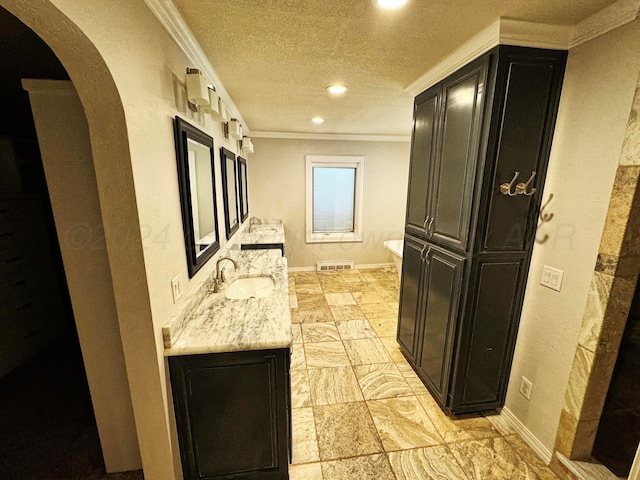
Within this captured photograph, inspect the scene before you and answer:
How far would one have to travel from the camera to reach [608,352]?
1.30 meters

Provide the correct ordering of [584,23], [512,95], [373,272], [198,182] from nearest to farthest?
[584,23] < [512,95] < [198,182] < [373,272]

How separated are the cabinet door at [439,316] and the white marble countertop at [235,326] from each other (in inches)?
42.3

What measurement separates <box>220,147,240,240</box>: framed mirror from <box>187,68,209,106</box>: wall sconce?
90cm

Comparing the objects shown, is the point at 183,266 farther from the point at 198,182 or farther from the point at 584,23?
the point at 584,23

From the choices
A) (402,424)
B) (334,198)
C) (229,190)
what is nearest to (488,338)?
(402,424)

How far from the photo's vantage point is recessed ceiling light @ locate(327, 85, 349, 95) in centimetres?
222

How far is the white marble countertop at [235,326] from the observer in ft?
4.01

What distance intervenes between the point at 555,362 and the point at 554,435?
1.36ft

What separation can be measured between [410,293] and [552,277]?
99cm

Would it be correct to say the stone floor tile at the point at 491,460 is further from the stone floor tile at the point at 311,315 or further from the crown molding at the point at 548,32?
the crown molding at the point at 548,32

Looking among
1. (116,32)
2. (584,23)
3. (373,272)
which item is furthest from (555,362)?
(373,272)

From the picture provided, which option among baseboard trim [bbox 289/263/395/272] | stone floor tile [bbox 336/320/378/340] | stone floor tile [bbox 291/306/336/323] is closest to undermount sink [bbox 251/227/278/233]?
baseboard trim [bbox 289/263/395/272]

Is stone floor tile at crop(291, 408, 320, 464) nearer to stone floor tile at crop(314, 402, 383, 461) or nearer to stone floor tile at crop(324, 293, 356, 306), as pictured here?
stone floor tile at crop(314, 402, 383, 461)

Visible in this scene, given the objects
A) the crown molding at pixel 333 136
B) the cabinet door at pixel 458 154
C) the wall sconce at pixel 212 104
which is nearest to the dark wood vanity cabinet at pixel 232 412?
the cabinet door at pixel 458 154
